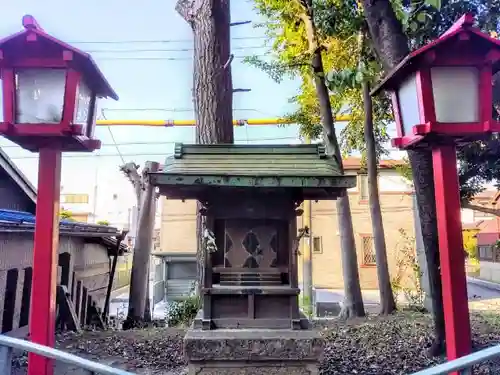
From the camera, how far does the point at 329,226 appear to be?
2061cm

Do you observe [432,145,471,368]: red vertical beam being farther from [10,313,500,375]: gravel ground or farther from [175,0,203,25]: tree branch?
[175,0,203,25]: tree branch

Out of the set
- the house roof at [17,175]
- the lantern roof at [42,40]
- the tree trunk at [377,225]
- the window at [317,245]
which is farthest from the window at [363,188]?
the lantern roof at [42,40]

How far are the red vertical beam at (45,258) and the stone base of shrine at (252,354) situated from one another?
1.36 m

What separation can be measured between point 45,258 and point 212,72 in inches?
188

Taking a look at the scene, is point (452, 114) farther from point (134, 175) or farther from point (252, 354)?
point (134, 175)

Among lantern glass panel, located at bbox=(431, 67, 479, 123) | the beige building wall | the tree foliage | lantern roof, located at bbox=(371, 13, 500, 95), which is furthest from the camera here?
the beige building wall

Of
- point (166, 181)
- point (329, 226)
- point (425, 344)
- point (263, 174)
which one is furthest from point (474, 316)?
point (329, 226)

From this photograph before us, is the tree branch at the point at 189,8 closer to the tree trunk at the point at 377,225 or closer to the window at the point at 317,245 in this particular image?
the tree trunk at the point at 377,225

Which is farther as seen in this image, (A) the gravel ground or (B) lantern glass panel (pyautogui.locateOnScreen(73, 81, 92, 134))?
(A) the gravel ground

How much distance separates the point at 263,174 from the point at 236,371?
6.08 feet

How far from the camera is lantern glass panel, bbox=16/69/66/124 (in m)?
2.88

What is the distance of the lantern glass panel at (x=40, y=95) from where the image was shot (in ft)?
9.43

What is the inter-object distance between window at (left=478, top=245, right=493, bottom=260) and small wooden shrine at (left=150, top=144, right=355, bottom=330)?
22.4 meters

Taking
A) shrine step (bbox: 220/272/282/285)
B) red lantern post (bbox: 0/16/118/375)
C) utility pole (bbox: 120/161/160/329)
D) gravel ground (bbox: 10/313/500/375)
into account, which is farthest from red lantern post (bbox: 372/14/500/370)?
utility pole (bbox: 120/161/160/329)
